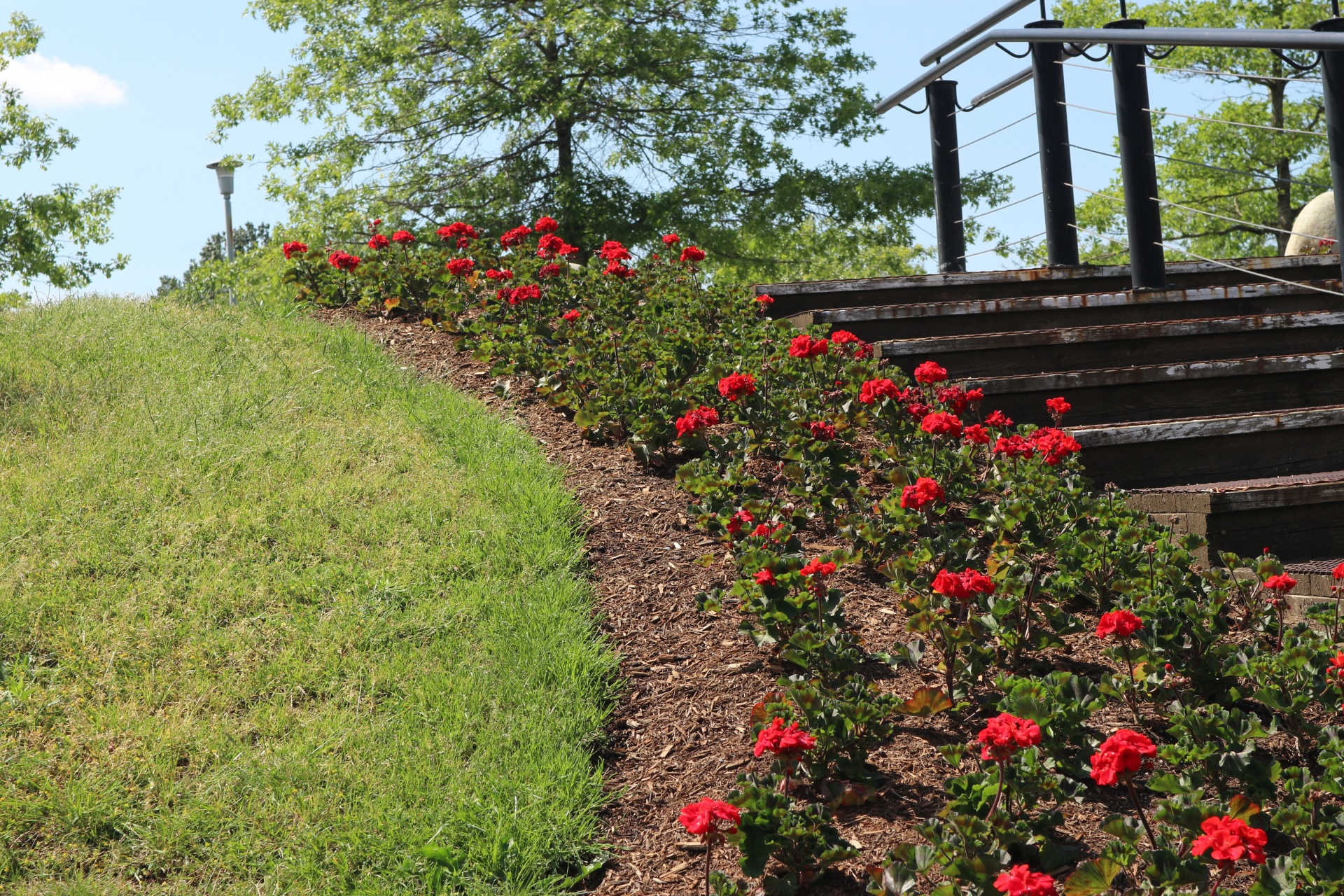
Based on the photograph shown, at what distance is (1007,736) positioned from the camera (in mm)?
2330

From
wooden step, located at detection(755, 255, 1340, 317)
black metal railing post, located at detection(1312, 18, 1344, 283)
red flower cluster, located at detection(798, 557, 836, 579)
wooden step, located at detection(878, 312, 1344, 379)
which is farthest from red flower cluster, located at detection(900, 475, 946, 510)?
wooden step, located at detection(755, 255, 1340, 317)

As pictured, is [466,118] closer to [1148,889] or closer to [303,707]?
[303,707]

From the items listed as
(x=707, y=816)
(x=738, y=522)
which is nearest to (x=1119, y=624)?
(x=707, y=816)

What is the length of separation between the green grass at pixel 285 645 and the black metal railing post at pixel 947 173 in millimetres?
3819

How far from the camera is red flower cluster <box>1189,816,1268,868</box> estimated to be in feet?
6.48

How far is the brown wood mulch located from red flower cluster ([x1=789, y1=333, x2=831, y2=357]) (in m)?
0.79

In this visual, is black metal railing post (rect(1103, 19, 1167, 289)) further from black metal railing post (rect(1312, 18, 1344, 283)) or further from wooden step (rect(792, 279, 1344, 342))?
black metal railing post (rect(1312, 18, 1344, 283))

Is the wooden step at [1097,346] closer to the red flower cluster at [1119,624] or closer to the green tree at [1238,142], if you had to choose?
the red flower cluster at [1119,624]

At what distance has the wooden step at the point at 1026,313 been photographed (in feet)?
19.1

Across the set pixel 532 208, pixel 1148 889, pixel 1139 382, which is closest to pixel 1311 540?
pixel 1139 382

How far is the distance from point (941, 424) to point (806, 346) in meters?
0.93

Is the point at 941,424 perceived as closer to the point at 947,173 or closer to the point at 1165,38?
the point at 1165,38

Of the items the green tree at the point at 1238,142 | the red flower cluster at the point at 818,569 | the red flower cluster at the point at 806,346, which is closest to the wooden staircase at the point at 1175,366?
the red flower cluster at the point at 806,346

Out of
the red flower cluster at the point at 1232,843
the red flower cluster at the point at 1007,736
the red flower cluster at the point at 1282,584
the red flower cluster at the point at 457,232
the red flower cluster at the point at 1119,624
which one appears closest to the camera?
the red flower cluster at the point at 1232,843
